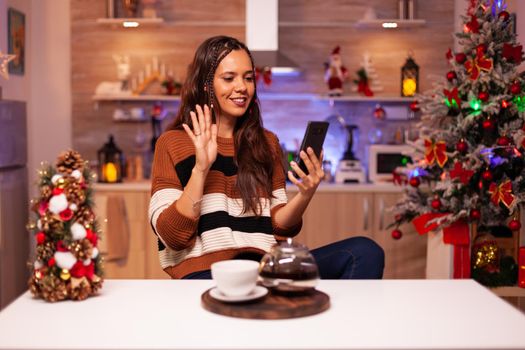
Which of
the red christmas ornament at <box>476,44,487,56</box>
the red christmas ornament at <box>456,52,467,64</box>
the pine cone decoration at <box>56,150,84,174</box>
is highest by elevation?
the red christmas ornament at <box>476,44,487,56</box>

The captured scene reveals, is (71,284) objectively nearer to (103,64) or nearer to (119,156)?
(119,156)

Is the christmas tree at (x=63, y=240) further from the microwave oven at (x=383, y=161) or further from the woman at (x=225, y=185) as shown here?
the microwave oven at (x=383, y=161)

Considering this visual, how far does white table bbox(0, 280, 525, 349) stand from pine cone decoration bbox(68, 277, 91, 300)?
2 cm

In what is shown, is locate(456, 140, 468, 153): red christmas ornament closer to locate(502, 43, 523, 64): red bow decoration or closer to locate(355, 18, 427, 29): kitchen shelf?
locate(502, 43, 523, 64): red bow decoration

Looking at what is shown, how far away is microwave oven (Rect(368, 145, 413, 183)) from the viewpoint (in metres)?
4.73

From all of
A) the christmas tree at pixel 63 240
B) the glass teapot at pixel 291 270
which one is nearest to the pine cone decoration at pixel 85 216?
the christmas tree at pixel 63 240

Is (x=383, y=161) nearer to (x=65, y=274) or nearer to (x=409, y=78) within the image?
(x=409, y=78)

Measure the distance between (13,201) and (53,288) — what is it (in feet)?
9.01

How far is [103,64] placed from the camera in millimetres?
5020

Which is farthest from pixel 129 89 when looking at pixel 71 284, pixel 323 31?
pixel 71 284

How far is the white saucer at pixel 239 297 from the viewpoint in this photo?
156cm

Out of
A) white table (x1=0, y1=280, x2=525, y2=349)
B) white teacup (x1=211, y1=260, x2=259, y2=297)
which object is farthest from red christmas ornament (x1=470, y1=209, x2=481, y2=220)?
white teacup (x1=211, y1=260, x2=259, y2=297)

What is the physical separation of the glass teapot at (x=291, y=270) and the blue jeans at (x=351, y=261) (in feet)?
1.49

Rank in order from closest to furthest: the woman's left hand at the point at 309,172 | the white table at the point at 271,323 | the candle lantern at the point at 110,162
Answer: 1. the white table at the point at 271,323
2. the woman's left hand at the point at 309,172
3. the candle lantern at the point at 110,162
